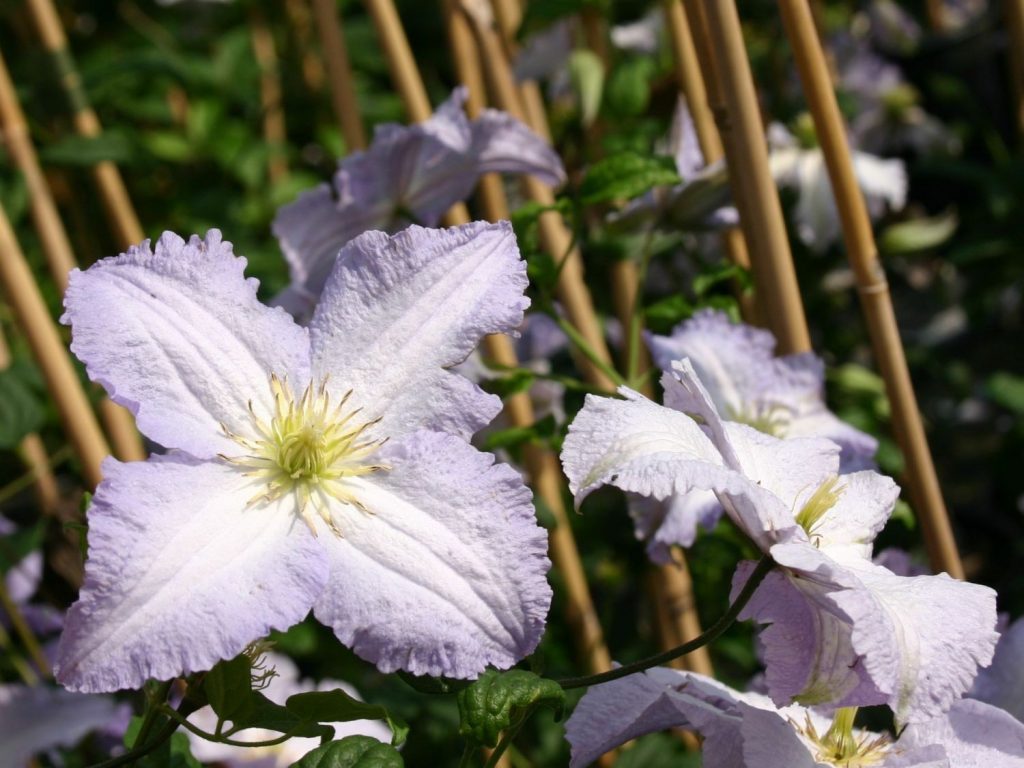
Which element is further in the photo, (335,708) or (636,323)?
(636,323)

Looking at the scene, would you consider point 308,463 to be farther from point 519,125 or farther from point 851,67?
A: point 851,67

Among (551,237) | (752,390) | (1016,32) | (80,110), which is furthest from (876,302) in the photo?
(80,110)

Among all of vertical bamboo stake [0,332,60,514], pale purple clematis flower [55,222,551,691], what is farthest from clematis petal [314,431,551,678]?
vertical bamboo stake [0,332,60,514]

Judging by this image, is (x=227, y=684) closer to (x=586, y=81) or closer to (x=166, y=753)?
(x=166, y=753)

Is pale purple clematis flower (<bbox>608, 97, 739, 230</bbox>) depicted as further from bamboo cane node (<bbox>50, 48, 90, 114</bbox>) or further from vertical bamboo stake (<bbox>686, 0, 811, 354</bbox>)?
bamboo cane node (<bbox>50, 48, 90, 114</bbox>)

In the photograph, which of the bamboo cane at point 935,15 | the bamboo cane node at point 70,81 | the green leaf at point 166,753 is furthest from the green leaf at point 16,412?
the bamboo cane at point 935,15

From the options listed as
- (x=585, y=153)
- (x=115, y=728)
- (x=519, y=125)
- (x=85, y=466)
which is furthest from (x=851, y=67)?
(x=115, y=728)

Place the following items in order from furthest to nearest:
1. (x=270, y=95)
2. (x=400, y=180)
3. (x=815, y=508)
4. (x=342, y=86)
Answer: (x=270, y=95) < (x=342, y=86) < (x=400, y=180) < (x=815, y=508)
